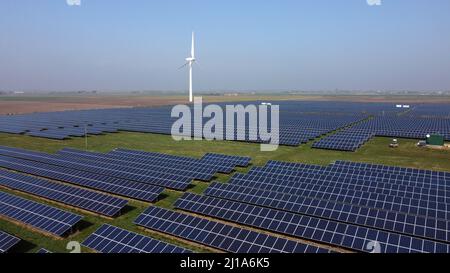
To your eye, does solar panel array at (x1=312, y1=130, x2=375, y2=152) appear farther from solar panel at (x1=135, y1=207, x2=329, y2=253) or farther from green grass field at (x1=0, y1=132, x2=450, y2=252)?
solar panel at (x1=135, y1=207, x2=329, y2=253)

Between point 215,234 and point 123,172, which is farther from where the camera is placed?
point 123,172

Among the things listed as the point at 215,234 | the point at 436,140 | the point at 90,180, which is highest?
the point at 436,140

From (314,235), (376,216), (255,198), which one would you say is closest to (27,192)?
(255,198)

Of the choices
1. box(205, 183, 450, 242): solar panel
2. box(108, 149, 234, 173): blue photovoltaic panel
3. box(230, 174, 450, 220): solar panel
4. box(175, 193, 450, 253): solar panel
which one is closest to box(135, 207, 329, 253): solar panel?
box(175, 193, 450, 253): solar panel

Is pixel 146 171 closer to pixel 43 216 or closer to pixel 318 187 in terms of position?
pixel 43 216

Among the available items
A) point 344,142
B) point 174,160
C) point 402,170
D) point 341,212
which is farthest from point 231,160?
point 344,142

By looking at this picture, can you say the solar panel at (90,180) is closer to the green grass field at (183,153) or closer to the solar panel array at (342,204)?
the green grass field at (183,153)

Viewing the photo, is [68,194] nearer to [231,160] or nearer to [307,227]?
[231,160]
